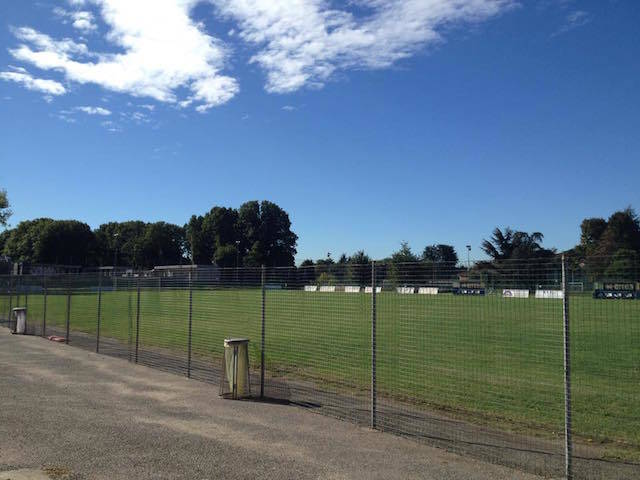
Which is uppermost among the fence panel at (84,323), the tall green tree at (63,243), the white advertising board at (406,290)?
the tall green tree at (63,243)

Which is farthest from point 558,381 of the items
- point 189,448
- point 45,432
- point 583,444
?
point 45,432

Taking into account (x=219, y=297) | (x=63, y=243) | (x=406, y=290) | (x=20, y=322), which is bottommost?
(x=20, y=322)

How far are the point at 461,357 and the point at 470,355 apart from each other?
0.48 m

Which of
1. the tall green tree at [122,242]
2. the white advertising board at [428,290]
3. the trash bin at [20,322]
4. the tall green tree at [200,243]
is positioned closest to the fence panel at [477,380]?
the white advertising board at [428,290]

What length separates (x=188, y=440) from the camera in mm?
6945

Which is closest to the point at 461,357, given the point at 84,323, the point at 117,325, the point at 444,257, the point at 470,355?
the point at 470,355

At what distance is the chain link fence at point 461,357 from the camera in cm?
631

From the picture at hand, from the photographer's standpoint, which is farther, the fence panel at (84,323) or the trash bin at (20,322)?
the trash bin at (20,322)

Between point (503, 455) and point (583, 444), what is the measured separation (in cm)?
137

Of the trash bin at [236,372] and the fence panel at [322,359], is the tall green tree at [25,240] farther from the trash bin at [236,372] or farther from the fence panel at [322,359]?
the trash bin at [236,372]

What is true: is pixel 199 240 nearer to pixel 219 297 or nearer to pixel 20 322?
pixel 20 322

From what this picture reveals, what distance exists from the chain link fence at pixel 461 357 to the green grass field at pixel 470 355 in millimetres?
43

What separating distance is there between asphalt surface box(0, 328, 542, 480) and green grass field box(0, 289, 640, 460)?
208 cm

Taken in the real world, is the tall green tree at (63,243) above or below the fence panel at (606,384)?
above
